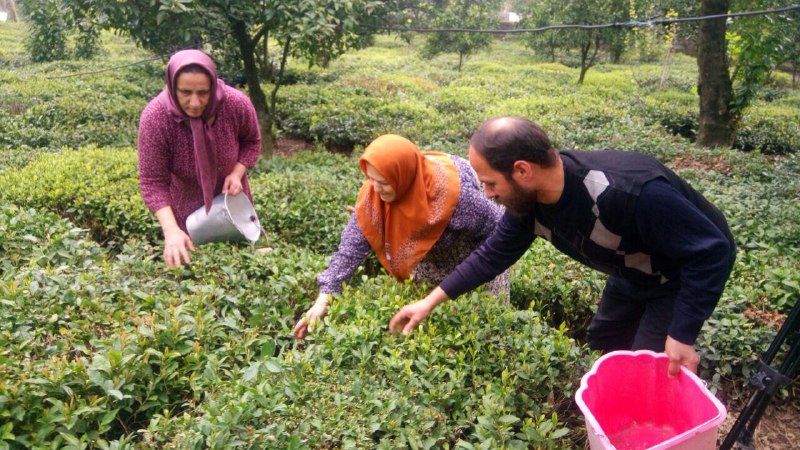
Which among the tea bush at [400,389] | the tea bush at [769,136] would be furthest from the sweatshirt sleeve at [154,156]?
the tea bush at [769,136]

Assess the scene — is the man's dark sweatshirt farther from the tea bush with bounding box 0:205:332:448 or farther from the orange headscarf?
the tea bush with bounding box 0:205:332:448

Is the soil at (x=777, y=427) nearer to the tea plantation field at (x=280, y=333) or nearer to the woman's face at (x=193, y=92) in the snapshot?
the tea plantation field at (x=280, y=333)

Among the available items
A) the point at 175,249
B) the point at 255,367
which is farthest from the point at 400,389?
the point at 175,249

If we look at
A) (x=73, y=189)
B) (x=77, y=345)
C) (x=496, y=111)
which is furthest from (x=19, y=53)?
(x=77, y=345)

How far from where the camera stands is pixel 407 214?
2.55 m

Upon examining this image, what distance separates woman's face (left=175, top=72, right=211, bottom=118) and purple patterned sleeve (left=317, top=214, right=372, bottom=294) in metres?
1.01

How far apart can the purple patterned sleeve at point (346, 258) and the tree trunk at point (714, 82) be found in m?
6.72

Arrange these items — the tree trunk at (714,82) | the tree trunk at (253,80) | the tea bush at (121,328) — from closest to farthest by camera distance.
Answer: the tea bush at (121,328)
the tree trunk at (253,80)
the tree trunk at (714,82)

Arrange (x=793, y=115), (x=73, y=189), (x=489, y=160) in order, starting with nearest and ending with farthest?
(x=489, y=160), (x=73, y=189), (x=793, y=115)

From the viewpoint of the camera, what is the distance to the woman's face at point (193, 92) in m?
2.78

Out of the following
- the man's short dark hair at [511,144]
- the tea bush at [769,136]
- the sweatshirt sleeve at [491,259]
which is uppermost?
the man's short dark hair at [511,144]

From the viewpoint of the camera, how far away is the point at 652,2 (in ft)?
45.0

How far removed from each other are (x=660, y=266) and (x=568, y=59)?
2711cm

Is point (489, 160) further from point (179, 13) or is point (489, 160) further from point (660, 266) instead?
point (179, 13)
